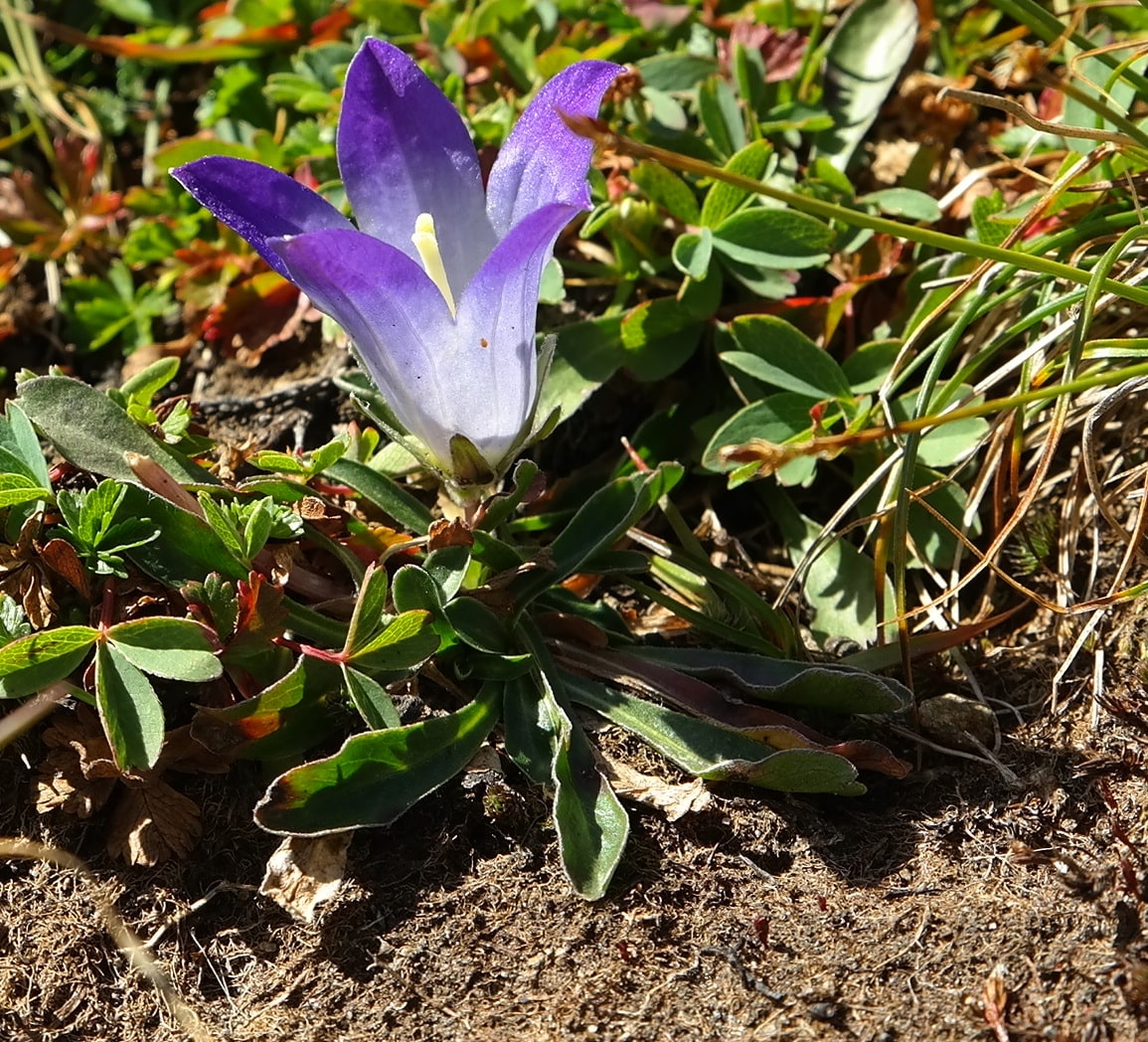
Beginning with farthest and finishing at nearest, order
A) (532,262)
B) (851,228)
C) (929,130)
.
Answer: (929,130) → (851,228) → (532,262)

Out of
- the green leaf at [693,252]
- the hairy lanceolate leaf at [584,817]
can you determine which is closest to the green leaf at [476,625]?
the hairy lanceolate leaf at [584,817]

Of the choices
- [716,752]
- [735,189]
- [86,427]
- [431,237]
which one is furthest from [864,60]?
[86,427]

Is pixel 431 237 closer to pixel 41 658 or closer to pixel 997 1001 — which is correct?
pixel 41 658

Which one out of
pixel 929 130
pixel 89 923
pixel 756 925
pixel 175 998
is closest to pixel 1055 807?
pixel 756 925

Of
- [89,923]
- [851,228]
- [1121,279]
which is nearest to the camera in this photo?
[89,923]

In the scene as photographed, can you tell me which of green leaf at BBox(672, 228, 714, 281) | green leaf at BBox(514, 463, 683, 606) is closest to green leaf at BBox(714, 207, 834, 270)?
green leaf at BBox(672, 228, 714, 281)

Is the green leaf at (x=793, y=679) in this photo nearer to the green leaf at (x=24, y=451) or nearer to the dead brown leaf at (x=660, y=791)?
the dead brown leaf at (x=660, y=791)

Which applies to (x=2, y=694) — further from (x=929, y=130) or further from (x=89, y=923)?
(x=929, y=130)

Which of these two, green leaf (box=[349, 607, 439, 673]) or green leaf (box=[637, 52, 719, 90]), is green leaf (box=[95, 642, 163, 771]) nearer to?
green leaf (box=[349, 607, 439, 673])
